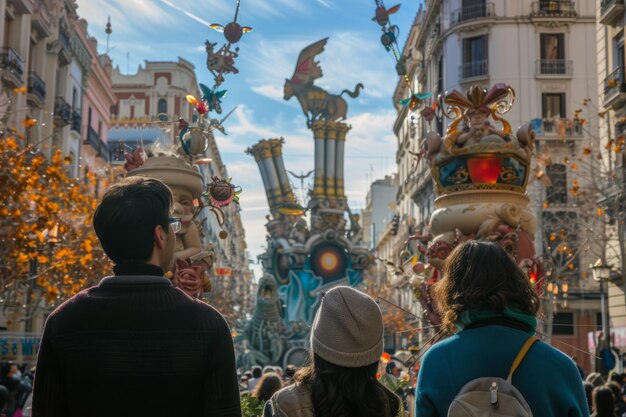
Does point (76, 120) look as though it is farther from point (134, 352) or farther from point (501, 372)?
point (134, 352)

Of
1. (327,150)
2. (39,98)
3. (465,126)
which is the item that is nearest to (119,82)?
(327,150)

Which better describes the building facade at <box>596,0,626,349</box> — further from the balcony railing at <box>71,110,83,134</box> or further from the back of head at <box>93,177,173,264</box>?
the back of head at <box>93,177,173,264</box>

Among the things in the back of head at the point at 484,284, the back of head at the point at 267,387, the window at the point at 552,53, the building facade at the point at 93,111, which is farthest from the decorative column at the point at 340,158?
the back of head at the point at 484,284

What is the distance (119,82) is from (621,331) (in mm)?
54851

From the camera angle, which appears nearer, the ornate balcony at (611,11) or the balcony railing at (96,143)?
the ornate balcony at (611,11)

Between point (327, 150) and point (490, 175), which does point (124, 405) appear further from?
point (327, 150)

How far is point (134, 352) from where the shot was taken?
326 cm

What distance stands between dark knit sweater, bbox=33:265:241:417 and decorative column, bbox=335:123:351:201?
129ft

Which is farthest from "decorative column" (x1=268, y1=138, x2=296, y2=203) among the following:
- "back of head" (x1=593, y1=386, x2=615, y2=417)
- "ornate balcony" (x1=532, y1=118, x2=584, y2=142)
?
"back of head" (x1=593, y1=386, x2=615, y2=417)

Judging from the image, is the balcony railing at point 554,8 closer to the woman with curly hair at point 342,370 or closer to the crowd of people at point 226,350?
the crowd of people at point 226,350

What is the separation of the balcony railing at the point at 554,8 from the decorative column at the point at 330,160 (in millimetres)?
9899

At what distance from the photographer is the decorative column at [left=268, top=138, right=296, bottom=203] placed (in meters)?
42.8

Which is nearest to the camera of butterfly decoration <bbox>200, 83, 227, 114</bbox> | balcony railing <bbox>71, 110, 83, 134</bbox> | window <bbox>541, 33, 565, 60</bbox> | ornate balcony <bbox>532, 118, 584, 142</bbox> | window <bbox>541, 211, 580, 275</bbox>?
butterfly decoration <bbox>200, 83, 227, 114</bbox>

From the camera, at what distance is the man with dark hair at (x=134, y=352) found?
324 centimetres
